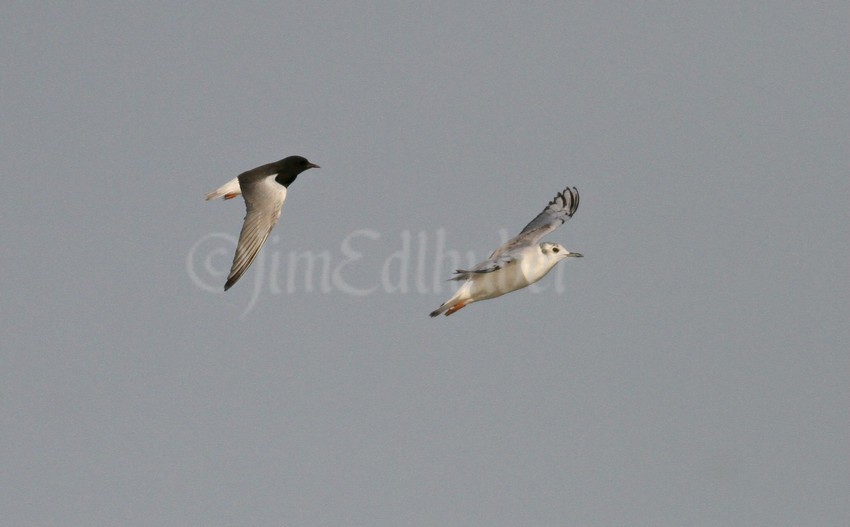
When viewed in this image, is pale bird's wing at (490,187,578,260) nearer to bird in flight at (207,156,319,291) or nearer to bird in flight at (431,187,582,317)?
bird in flight at (431,187,582,317)

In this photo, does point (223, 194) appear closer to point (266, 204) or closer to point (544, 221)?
point (266, 204)

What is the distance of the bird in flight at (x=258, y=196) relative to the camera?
25.6m

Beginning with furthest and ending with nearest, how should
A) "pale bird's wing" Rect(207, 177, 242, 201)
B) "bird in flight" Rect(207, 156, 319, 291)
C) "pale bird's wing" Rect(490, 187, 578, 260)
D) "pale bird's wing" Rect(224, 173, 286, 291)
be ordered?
"pale bird's wing" Rect(207, 177, 242, 201), "pale bird's wing" Rect(490, 187, 578, 260), "bird in flight" Rect(207, 156, 319, 291), "pale bird's wing" Rect(224, 173, 286, 291)

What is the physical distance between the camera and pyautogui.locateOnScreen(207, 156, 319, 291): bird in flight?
2562 cm

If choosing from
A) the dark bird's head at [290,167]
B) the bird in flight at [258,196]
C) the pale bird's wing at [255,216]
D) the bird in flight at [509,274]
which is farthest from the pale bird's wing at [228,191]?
the bird in flight at [509,274]

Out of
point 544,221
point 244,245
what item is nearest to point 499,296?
point 544,221

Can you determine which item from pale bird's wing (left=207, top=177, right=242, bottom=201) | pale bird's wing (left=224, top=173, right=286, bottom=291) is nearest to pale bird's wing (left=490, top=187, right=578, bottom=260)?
pale bird's wing (left=224, top=173, right=286, bottom=291)

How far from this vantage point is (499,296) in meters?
26.0

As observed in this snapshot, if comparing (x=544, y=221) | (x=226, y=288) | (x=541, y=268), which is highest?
(x=544, y=221)

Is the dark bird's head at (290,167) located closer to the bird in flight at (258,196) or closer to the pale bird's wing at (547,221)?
the bird in flight at (258,196)

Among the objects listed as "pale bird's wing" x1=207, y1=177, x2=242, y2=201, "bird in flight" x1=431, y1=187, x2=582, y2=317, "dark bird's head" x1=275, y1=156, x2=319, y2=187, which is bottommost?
"bird in flight" x1=431, y1=187, x2=582, y2=317

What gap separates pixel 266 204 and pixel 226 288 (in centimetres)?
368

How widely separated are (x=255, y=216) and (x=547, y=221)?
676cm

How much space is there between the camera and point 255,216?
26844 millimetres
